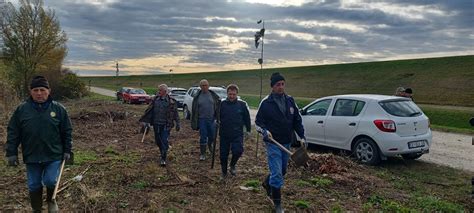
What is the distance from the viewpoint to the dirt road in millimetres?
9742

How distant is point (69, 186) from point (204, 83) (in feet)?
12.0

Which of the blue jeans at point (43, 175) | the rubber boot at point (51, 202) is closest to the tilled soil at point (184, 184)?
the rubber boot at point (51, 202)

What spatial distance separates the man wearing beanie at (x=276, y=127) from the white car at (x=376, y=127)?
3916 millimetres

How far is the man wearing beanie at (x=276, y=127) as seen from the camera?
5539 mm

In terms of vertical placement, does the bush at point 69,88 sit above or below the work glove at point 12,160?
below

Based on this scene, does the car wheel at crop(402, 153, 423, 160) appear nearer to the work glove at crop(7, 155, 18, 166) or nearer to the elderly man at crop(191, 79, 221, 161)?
the elderly man at crop(191, 79, 221, 161)

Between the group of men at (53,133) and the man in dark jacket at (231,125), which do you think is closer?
the group of men at (53,133)

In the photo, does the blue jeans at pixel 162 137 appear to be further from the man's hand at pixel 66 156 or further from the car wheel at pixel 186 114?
the car wheel at pixel 186 114

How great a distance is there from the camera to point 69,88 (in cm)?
4519

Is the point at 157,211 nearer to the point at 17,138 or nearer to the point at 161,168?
the point at 17,138

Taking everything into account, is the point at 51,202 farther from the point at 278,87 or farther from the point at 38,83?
the point at 278,87

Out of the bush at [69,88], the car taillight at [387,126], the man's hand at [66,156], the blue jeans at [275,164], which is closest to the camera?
the man's hand at [66,156]

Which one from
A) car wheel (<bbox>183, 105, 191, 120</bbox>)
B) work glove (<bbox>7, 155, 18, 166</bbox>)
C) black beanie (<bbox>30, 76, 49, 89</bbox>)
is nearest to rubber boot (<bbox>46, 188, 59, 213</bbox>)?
work glove (<bbox>7, 155, 18, 166</bbox>)

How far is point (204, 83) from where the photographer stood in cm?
925
